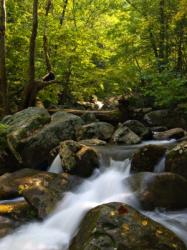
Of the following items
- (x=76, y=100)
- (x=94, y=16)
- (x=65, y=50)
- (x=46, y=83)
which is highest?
(x=94, y=16)

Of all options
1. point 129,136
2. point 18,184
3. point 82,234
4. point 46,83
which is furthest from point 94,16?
point 82,234

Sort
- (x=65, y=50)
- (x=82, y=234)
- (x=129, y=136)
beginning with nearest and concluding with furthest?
(x=82, y=234), (x=129, y=136), (x=65, y=50)

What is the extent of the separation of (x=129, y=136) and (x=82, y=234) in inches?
243

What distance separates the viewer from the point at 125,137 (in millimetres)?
11383

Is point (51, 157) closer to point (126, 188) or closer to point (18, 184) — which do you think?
point (18, 184)

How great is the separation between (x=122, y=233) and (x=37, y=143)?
18.9 ft

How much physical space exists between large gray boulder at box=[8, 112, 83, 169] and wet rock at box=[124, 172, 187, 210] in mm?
3897

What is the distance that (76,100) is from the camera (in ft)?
64.3

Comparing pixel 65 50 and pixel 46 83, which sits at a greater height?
pixel 65 50

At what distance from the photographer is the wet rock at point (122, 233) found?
16.1ft

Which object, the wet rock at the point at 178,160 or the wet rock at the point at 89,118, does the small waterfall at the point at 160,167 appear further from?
the wet rock at the point at 89,118

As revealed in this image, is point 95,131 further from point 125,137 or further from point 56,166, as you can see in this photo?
point 56,166

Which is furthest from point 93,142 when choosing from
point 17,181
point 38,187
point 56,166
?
point 38,187

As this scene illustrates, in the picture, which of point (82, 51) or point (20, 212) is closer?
point (20, 212)
